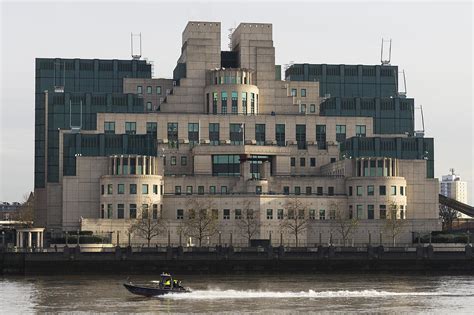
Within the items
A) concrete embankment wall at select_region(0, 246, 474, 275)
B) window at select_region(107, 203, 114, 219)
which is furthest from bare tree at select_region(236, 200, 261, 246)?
window at select_region(107, 203, 114, 219)

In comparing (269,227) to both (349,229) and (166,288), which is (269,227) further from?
(166,288)

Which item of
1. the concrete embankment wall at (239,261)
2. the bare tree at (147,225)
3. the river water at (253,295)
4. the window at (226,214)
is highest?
the window at (226,214)

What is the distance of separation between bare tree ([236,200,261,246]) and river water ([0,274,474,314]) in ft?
121

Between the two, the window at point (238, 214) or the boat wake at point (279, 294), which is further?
the window at point (238, 214)

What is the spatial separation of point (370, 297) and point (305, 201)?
71.6m

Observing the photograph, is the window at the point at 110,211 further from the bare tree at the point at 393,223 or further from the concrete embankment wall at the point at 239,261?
the bare tree at the point at 393,223

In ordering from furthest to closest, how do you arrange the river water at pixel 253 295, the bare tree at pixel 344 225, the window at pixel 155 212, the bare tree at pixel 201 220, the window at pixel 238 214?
1. the window at pixel 155 212
2. the window at pixel 238 214
3. the bare tree at pixel 344 225
4. the bare tree at pixel 201 220
5. the river water at pixel 253 295

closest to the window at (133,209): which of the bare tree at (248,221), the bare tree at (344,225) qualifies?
the bare tree at (248,221)

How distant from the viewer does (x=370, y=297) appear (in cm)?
12781

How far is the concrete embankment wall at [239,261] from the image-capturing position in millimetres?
164500

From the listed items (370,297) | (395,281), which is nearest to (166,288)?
(370,297)

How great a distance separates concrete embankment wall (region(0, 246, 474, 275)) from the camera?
540 feet

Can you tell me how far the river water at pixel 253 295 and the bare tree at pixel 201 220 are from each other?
3263 centimetres

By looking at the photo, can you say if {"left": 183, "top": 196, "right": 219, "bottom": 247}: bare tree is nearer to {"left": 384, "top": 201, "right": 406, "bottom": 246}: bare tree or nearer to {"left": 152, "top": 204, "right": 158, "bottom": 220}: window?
{"left": 152, "top": 204, "right": 158, "bottom": 220}: window
